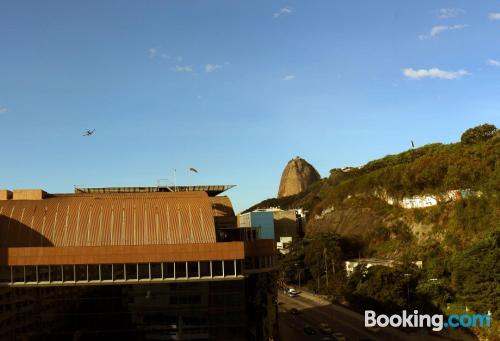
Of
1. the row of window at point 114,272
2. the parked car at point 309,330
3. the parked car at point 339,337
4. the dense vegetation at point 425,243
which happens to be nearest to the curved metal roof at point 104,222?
the row of window at point 114,272

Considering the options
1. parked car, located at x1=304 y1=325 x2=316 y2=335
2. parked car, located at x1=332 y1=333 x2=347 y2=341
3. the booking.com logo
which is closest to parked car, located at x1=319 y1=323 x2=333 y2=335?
parked car, located at x1=304 y1=325 x2=316 y2=335

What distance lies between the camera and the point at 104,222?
158 feet

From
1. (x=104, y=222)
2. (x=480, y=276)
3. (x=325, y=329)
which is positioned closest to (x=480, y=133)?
(x=480, y=276)

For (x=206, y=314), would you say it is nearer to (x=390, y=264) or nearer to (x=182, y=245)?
(x=182, y=245)

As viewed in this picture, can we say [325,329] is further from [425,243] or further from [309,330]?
[425,243]

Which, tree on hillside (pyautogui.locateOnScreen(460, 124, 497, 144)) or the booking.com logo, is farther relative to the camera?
tree on hillside (pyautogui.locateOnScreen(460, 124, 497, 144))

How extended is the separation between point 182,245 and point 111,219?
350 inches

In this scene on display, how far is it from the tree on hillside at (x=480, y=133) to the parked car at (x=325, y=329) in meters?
73.3

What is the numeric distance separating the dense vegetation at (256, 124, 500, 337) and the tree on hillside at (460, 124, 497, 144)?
238 mm

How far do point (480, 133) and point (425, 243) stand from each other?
137 ft

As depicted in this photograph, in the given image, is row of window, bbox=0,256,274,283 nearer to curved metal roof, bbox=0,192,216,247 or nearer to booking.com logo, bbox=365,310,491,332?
curved metal roof, bbox=0,192,216,247

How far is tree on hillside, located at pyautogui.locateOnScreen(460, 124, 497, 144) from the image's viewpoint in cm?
12938

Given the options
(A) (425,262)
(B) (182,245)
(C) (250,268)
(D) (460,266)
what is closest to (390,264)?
(A) (425,262)

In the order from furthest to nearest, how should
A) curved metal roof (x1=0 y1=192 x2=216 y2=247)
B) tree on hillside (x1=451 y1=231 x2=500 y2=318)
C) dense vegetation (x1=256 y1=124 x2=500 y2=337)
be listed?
dense vegetation (x1=256 y1=124 x2=500 y2=337)
tree on hillside (x1=451 y1=231 x2=500 y2=318)
curved metal roof (x1=0 y1=192 x2=216 y2=247)
